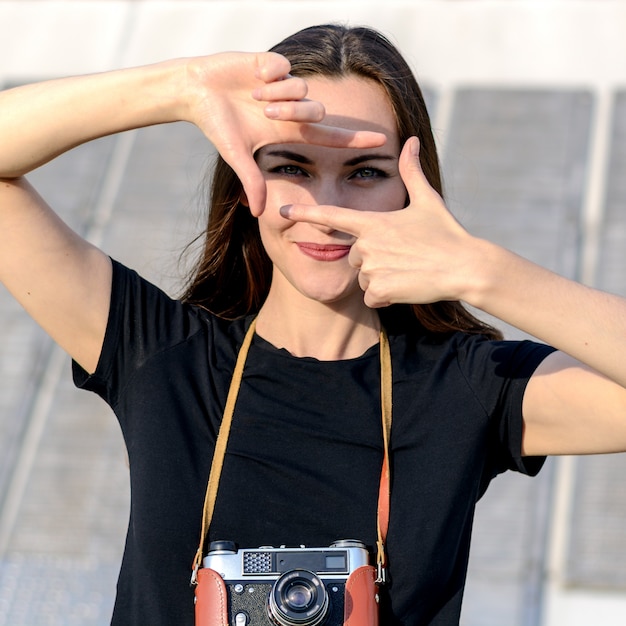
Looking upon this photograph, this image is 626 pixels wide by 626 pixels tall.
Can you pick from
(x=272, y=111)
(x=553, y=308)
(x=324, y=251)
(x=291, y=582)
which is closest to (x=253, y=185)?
(x=272, y=111)

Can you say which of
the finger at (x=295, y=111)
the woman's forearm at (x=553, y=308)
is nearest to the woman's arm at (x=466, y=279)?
the woman's forearm at (x=553, y=308)

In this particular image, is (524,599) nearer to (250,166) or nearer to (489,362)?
(489,362)

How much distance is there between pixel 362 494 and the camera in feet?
5.51

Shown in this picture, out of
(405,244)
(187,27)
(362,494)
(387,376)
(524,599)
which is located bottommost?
(524,599)

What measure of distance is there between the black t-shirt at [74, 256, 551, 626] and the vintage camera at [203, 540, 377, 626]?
0.04 m

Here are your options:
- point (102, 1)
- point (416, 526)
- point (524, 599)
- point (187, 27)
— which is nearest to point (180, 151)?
point (187, 27)

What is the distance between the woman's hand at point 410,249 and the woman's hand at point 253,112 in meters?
0.12

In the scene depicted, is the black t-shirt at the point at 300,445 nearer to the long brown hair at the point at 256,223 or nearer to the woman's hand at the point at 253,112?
the long brown hair at the point at 256,223

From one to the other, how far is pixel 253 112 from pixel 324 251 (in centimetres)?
23

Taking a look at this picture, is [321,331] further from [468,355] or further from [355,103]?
[355,103]

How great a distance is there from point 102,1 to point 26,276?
4.90 meters

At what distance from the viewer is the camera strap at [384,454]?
163 centimetres

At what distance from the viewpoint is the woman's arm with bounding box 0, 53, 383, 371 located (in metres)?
1.60

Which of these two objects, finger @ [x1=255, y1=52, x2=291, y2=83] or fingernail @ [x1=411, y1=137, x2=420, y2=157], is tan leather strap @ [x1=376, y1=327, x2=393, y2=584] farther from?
finger @ [x1=255, y1=52, x2=291, y2=83]
